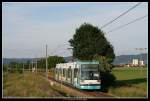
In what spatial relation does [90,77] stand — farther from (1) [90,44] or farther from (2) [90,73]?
(1) [90,44]

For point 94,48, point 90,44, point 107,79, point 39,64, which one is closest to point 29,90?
point 107,79

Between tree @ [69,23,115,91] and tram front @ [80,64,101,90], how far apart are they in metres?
4.64

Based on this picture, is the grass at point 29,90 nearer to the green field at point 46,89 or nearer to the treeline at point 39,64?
the green field at point 46,89

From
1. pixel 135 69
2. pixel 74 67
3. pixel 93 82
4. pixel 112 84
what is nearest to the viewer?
pixel 93 82

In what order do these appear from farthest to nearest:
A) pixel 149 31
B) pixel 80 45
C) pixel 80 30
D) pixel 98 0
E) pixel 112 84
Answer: pixel 80 30
pixel 80 45
pixel 112 84
pixel 149 31
pixel 98 0

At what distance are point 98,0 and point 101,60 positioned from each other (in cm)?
2267

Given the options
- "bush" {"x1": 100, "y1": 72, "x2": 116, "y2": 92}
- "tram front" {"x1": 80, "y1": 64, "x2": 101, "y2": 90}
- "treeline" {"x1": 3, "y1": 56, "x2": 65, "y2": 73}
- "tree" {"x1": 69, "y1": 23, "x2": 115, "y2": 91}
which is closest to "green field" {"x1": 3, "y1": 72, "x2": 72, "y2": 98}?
"tram front" {"x1": 80, "y1": 64, "x2": 101, "y2": 90}

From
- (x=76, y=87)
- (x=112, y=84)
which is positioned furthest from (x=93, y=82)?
(x=112, y=84)

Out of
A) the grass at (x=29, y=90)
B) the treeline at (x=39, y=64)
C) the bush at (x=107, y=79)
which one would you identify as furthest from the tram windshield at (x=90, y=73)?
the treeline at (x=39, y=64)

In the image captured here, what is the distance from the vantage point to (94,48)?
46156 mm

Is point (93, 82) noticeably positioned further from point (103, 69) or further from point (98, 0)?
point (98, 0)

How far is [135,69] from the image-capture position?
95.8 m

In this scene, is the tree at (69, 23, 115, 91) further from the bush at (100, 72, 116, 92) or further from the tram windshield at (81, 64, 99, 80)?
the tram windshield at (81, 64, 99, 80)

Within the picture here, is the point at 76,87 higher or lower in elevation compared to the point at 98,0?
lower
